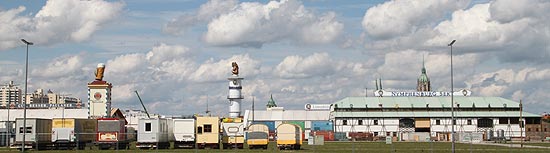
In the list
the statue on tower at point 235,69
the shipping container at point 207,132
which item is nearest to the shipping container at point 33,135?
the shipping container at point 207,132

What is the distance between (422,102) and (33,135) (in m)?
96.7

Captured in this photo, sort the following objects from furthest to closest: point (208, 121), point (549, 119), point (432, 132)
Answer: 1. point (549, 119)
2. point (432, 132)
3. point (208, 121)

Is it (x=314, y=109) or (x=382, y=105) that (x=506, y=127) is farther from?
(x=314, y=109)

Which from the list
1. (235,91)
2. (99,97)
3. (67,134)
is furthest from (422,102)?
(67,134)

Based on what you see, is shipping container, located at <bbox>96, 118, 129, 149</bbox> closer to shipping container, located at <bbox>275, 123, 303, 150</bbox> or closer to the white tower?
shipping container, located at <bbox>275, 123, 303, 150</bbox>

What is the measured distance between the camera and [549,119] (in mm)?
176250

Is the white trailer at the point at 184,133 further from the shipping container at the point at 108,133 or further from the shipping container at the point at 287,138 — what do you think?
the shipping container at the point at 287,138

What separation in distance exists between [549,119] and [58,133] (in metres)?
128

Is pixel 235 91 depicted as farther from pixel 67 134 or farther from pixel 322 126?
pixel 67 134

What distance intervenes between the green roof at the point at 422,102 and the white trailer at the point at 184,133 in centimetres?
7964

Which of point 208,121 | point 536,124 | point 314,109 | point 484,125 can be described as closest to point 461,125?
point 484,125

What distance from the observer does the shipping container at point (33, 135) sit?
73812mm

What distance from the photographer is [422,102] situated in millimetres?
155750

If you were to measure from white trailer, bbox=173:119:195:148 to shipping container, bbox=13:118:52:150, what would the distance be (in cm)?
1226
